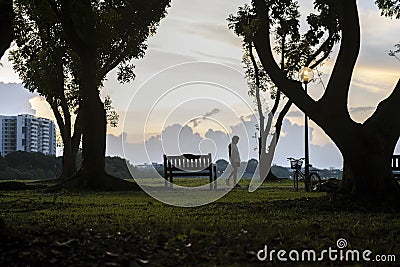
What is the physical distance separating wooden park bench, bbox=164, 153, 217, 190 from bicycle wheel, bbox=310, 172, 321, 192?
2988 mm

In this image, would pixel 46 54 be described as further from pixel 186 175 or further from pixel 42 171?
pixel 42 171

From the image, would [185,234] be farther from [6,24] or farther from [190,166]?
[190,166]

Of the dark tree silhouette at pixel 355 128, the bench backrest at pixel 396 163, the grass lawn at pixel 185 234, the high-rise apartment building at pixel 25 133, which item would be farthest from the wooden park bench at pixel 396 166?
the high-rise apartment building at pixel 25 133

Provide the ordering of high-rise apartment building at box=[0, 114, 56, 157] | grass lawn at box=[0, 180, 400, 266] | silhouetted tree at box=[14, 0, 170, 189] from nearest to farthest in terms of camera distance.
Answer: grass lawn at box=[0, 180, 400, 266] → silhouetted tree at box=[14, 0, 170, 189] → high-rise apartment building at box=[0, 114, 56, 157]

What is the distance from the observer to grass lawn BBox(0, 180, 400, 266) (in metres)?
6.50

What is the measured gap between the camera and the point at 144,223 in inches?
381

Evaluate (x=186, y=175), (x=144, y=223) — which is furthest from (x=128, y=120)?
(x=144, y=223)

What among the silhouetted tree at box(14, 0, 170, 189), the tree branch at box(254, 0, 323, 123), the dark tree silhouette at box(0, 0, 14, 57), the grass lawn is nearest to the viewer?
the grass lawn

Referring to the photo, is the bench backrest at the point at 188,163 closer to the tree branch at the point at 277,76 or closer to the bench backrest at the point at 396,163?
the bench backrest at the point at 396,163

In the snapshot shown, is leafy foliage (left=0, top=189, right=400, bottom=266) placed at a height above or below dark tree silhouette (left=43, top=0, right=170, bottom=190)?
below

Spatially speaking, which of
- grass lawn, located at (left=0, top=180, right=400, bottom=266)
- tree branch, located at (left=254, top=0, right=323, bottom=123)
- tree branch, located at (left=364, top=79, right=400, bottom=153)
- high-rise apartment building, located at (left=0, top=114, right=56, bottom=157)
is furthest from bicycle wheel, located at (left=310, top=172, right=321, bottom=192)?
high-rise apartment building, located at (left=0, top=114, right=56, bottom=157)

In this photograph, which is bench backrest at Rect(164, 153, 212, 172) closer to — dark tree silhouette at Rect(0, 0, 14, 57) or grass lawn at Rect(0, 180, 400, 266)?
grass lawn at Rect(0, 180, 400, 266)

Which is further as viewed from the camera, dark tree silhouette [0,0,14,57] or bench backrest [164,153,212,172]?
bench backrest [164,153,212,172]

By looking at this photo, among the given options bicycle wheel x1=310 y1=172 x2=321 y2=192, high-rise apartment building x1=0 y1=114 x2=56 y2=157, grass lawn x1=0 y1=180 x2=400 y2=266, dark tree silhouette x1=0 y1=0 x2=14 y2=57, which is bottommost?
grass lawn x1=0 y1=180 x2=400 y2=266
